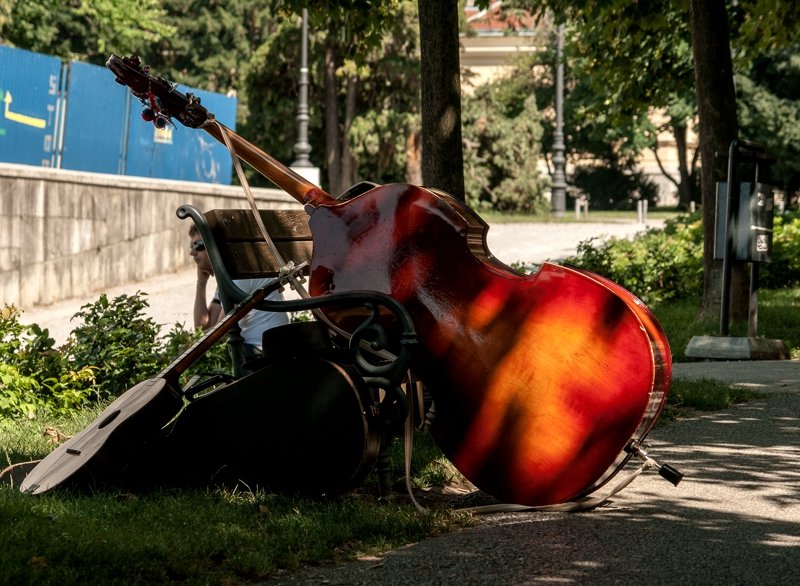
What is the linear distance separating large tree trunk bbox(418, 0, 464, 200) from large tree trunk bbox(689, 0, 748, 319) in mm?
4479

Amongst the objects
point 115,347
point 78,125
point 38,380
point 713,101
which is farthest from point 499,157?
point 38,380

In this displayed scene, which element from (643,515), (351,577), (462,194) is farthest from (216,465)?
(462,194)

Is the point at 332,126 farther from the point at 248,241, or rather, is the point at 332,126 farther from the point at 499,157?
the point at 248,241

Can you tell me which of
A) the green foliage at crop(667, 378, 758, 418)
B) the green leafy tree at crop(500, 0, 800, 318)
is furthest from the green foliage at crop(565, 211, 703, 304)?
the green foliage at crop(667, 378, 758, 418)

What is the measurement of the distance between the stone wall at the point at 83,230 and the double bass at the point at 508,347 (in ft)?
42.5

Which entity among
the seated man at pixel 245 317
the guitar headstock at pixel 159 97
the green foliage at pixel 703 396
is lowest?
the green foliage at pixel 703 396

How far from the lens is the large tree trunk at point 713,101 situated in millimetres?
12562

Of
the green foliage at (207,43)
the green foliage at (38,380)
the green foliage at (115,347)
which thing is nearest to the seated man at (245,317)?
the green foliage at (115,347)

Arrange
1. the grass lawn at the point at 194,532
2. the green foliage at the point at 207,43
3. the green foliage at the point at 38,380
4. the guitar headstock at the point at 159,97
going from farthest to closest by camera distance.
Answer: the green foliage at the point at 207,43
the green foliage at the point at 38,380
the guitar headstock at the point at 159,97
the grass lawn at the point at 194,532

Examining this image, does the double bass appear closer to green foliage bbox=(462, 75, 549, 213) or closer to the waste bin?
the waste bin

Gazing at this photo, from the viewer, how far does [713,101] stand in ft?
41.2

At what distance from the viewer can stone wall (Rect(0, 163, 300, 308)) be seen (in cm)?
1767

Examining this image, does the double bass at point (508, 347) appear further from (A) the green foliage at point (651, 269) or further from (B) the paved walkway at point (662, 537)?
(A) the green foliage at point (651, 269)

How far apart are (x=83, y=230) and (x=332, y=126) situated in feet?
61.7
